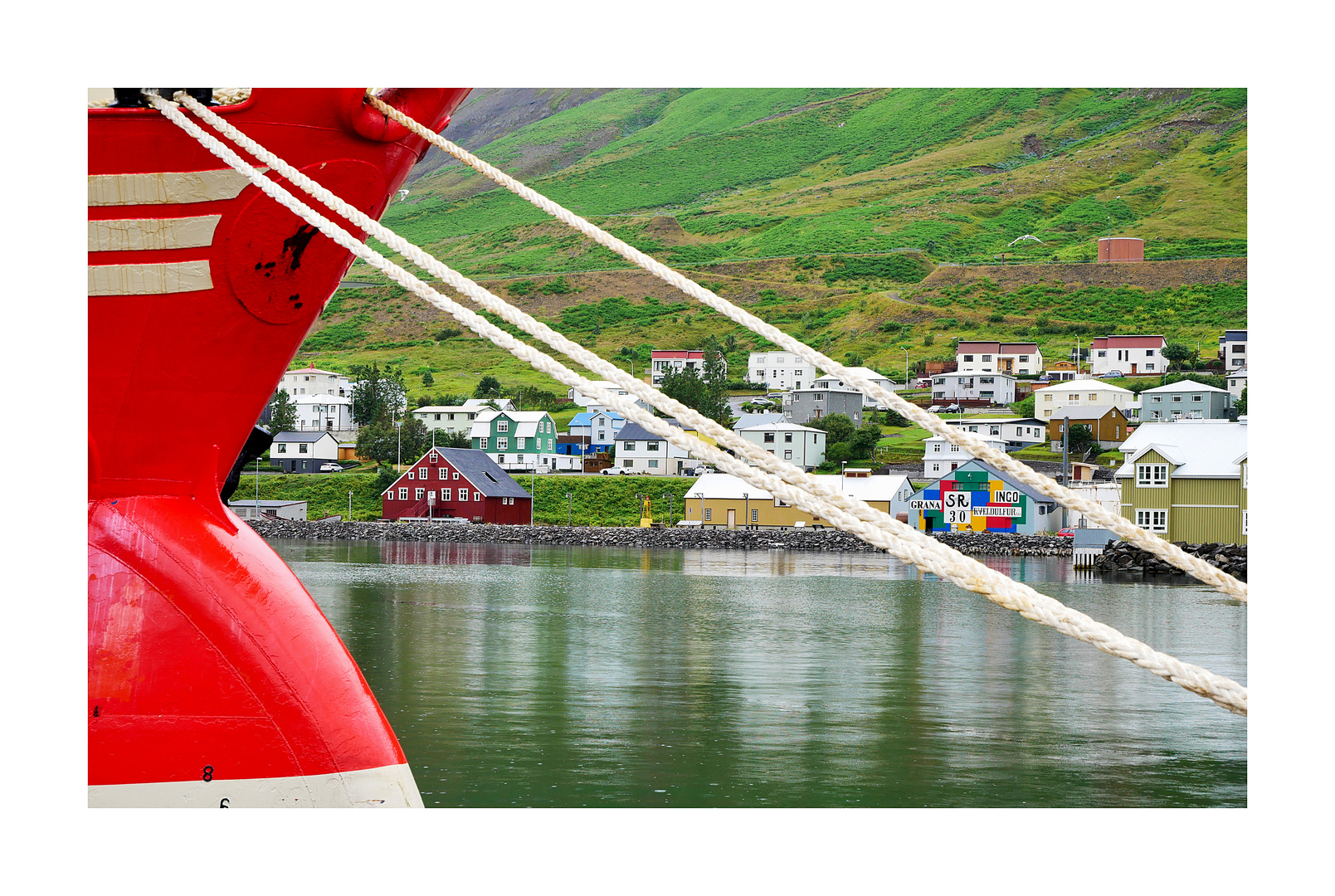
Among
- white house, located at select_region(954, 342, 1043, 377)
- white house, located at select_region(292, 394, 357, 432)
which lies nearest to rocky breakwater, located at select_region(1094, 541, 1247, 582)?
white house, located at select_region(954, 342, 1043, 377)

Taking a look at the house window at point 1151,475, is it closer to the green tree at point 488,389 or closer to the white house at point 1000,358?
the white house at point 1000,358

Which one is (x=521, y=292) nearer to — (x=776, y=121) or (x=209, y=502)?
(x=776, y=121)

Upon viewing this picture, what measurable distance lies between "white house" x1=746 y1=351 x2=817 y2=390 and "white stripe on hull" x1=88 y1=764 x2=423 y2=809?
102 feet

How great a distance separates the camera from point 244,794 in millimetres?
2186

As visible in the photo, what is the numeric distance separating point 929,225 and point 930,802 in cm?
4367

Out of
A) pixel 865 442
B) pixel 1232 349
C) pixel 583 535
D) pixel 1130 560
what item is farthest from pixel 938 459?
pixel 583 535

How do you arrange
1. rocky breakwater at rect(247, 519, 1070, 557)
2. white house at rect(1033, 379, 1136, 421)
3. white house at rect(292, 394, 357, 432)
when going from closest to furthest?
A: 1. rocky breakwater at rect(247, 519, 1070, 557)
2. white house at rect(292, 394, 357, 432)
3. white house at rect(1033, 379, 1136, 421)

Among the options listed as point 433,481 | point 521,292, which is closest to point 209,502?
point 433,481

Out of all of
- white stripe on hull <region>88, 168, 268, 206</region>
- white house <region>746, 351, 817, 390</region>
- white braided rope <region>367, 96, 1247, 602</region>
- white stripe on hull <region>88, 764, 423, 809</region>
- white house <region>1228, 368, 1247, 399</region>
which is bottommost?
white stripe on hull <region>88, 764, 423, 809</region>

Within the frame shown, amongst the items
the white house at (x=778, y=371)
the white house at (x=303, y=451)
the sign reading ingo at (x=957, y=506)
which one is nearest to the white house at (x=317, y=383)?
the white house at (x=303, y=451)

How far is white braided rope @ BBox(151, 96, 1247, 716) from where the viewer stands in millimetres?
1282

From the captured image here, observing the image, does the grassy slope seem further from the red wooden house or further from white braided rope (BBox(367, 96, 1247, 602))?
white braided rope (BBox(367, 96, 1247, 602))

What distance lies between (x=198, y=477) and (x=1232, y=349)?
1047 inches

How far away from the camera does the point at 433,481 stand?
28172mm
